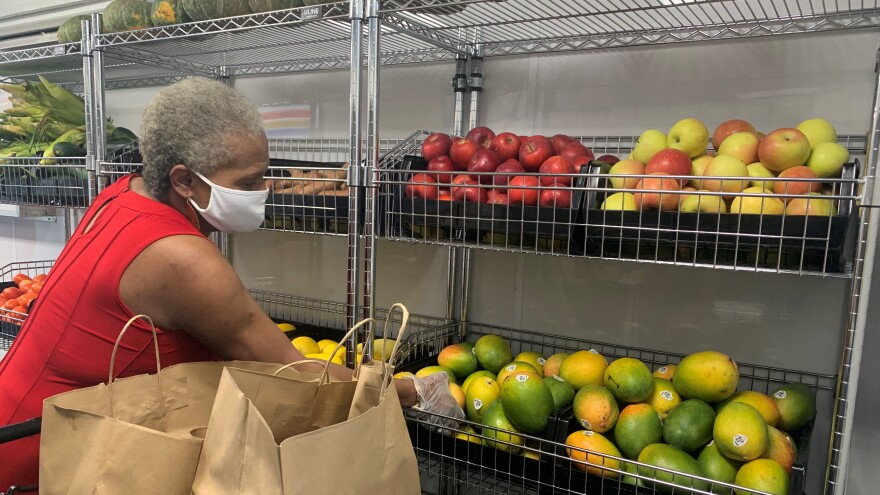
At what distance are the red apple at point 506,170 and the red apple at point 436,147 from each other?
0.56ft

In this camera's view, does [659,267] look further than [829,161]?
Yes

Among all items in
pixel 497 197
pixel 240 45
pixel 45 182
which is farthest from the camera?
pixel 45 182

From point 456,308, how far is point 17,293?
1706 millimetres

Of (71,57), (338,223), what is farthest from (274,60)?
(338,223)

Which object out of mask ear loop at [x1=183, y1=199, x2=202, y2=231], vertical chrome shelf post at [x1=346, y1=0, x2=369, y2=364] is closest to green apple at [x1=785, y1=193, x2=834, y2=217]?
vertical chrome shelf post at [x1=346, y1=0, x2=369, y2=364]

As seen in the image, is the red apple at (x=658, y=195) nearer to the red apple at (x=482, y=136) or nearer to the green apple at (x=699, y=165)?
the green apple at (x=699, y=165)

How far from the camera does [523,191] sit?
1164 millimetres

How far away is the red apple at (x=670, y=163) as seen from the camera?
1.10 m

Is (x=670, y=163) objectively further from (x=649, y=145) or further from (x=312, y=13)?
(x=312, y=13)

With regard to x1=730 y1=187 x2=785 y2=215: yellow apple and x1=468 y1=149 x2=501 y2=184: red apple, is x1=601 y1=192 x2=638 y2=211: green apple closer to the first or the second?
x1=730 y1=187 x2=785 y2=215: yellow apple

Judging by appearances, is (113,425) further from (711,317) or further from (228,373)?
(711,317)

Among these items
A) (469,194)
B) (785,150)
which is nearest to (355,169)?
(469,194)

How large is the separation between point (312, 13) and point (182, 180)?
50cm

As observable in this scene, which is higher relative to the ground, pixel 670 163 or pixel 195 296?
pixel 670 163
